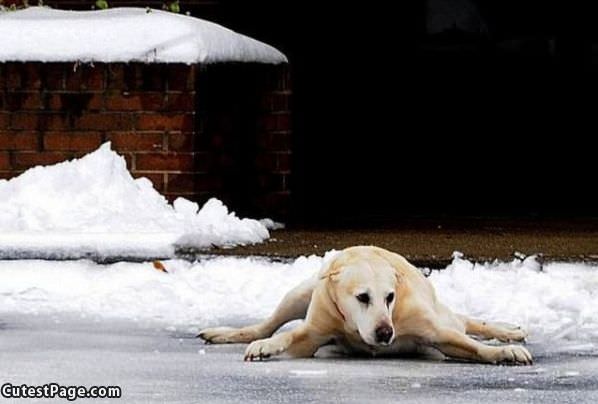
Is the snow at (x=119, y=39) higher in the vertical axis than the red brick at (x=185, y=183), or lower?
higher

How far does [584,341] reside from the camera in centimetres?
708

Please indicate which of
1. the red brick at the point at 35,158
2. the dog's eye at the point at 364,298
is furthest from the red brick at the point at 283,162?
the dog's eye at the point at 364,298

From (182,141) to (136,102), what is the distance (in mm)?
A: 335

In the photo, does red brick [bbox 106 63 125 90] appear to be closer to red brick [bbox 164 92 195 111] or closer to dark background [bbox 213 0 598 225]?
red brick [bbox 164 92 195 111]

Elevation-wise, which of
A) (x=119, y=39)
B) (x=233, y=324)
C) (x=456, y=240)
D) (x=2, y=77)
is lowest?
(x=456, y=240)

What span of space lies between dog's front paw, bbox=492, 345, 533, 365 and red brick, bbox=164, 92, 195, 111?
4003 mm

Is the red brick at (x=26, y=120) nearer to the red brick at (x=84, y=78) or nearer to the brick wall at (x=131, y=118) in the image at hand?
the brick wall at (x=131, y=118)

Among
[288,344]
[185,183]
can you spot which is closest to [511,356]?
[288,344]

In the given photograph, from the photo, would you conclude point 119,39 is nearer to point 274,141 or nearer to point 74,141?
point 74,141

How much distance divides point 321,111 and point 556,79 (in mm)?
1763

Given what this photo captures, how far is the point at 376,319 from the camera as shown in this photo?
241 inches

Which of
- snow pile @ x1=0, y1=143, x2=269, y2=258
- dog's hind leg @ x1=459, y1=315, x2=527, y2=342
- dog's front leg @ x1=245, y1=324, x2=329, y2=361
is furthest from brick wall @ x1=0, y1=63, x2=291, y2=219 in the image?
dog's front leg @ x1=245, y1=324, x2=329, y2=361

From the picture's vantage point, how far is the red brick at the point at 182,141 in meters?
10.1

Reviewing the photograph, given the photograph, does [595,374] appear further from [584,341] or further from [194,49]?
[194,49]
